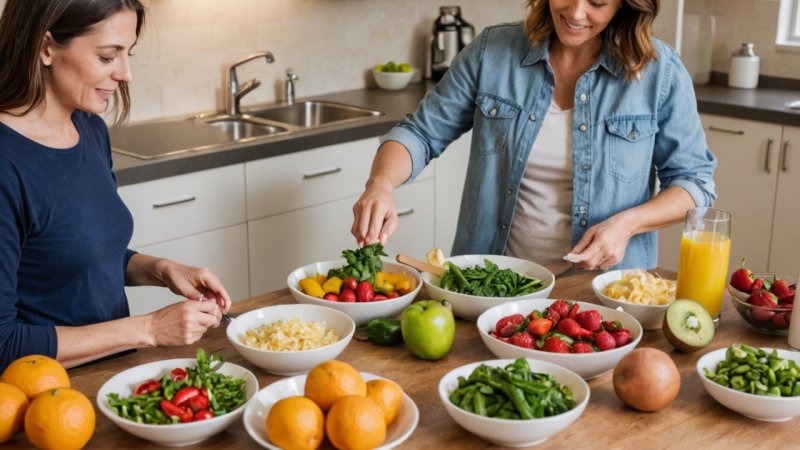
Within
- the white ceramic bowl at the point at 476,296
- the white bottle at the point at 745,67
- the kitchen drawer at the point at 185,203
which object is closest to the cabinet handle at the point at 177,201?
the kitchen drawer at the point at 185,203

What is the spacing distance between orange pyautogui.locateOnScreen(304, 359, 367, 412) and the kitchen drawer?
1.67m

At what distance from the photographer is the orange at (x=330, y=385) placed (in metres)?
1.40

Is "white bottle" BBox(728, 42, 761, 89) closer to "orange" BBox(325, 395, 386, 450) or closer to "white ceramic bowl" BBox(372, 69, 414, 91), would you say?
"white ceramic bowl" BBox(372, 69, 414, 91)

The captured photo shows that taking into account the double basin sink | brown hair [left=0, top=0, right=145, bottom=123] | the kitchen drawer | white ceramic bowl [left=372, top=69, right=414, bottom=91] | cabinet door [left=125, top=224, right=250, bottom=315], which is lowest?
cabinet door [left=125, top=224, right=250, bottom=315]

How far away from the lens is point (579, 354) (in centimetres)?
160

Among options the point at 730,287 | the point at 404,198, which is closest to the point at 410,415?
the point at 730,287

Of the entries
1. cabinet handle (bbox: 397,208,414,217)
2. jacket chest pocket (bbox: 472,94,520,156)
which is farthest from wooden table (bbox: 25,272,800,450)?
cabinet handle (bbox: 397,208,414,217)

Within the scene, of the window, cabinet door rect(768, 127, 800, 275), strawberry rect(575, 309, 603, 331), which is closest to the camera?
strawberry rect(575, 309, 603, 331)

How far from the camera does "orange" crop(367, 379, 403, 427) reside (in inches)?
56.4

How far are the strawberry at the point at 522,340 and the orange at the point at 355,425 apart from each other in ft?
1.23

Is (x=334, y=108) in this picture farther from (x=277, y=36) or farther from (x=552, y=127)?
(x=552, y=127)

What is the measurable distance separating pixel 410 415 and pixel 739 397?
19.7 inches

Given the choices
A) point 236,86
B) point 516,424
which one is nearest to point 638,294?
point 516,424

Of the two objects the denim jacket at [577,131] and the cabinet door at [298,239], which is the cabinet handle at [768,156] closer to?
the cabinet door at [298,239]
